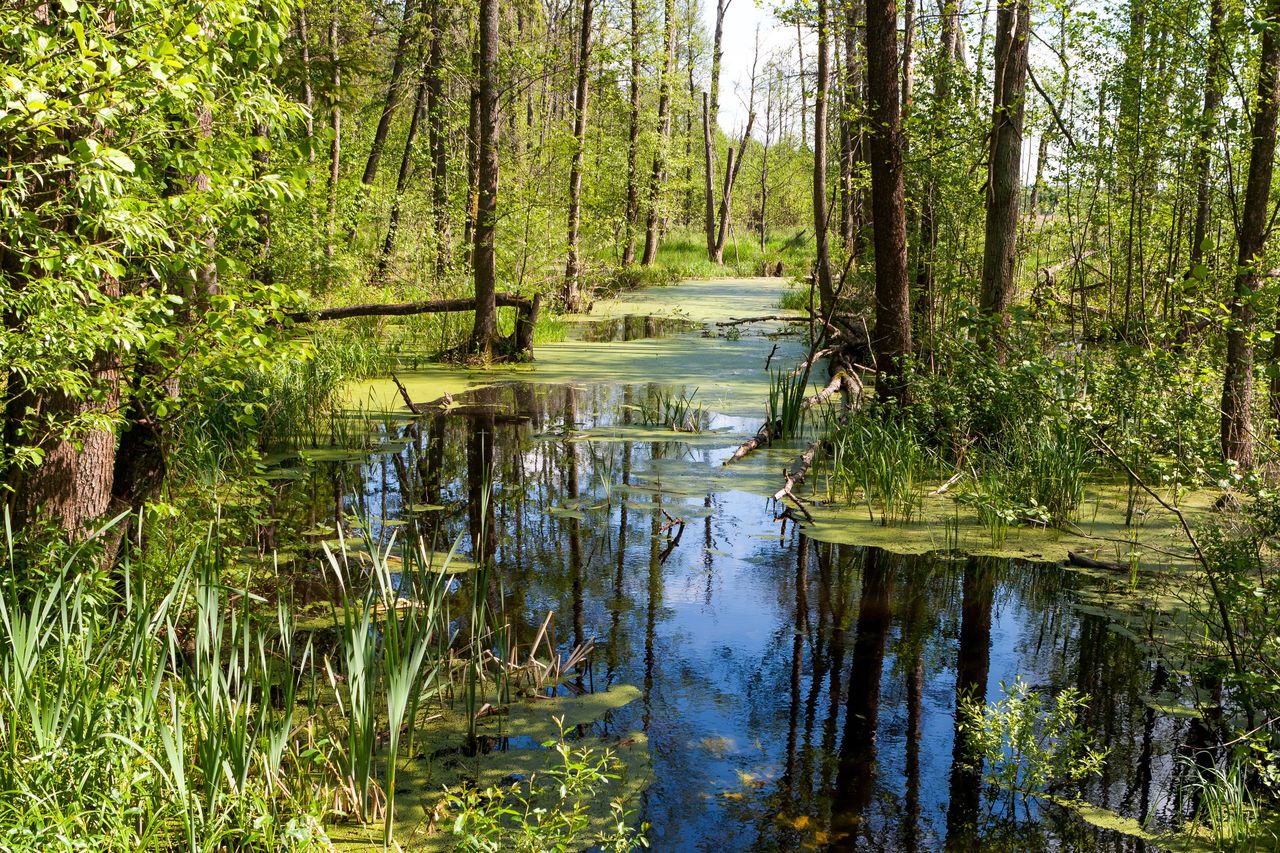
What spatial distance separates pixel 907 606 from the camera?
17.7ft

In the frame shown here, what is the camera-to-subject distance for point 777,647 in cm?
484

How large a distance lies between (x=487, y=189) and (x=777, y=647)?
27.6ft

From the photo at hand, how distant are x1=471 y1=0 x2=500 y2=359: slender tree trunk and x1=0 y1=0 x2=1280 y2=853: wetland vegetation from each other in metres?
1.59

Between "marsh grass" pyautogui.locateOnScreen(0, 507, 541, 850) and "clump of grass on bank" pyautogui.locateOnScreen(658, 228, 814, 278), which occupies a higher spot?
"clump of grass on bank" pyautogui.locateOnScreen(658, 228, 814, 278)

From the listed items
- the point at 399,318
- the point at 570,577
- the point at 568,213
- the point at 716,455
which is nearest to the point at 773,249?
the point at 568,213

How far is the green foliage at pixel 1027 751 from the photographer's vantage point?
3.51m

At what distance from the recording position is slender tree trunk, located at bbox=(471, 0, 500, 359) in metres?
11.5

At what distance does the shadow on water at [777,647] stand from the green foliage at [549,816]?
0.74ft

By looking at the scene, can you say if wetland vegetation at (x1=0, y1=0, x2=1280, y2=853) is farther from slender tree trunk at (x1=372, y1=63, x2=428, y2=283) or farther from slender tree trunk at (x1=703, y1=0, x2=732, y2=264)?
slender tree trunk at (x1=703, y1=0, x2=732, y2=264)

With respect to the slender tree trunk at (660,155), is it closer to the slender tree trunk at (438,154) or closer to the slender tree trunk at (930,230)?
the slender tree trunk at (438,154)

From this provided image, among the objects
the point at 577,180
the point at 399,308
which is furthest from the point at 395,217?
the point at 399,308

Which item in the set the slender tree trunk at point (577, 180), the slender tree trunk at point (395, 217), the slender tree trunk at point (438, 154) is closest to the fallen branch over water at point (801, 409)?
the slender tree trunk at point (438, 154)

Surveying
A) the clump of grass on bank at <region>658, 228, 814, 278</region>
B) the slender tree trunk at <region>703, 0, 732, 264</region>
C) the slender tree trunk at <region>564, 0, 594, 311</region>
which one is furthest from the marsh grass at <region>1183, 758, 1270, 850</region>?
Answer: the slender tree trunk at <region>703, 0, 732, 264</region>

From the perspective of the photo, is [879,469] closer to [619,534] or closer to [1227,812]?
[619,534]
